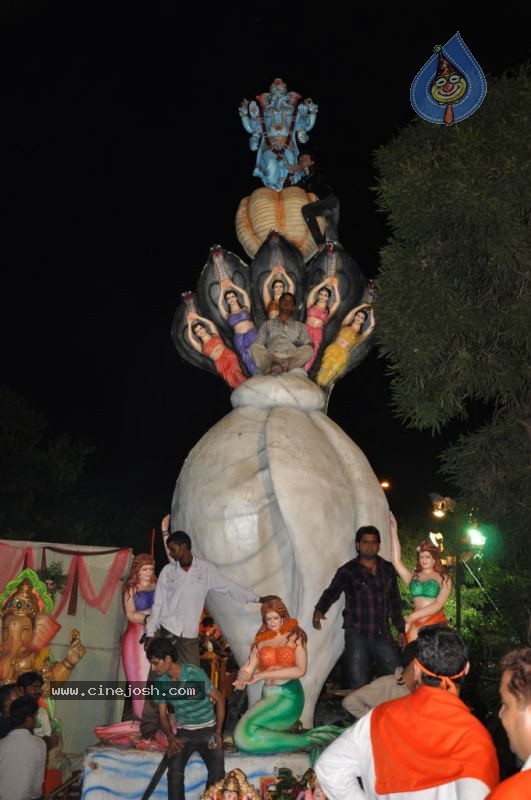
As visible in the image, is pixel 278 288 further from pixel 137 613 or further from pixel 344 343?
pixel 137 613

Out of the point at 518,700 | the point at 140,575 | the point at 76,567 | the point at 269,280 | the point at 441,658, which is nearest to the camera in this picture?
the point at 518,700

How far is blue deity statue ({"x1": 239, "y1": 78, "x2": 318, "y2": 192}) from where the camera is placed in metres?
10.3

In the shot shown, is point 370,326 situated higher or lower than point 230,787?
higher

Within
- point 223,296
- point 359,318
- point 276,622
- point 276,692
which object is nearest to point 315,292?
point 359,318

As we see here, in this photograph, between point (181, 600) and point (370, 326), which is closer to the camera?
point (181, 600)

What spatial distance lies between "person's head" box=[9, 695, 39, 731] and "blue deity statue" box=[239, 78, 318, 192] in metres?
6.38

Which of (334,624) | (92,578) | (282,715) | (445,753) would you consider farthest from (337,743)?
(92,578)

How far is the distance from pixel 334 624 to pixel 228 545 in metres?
1.17

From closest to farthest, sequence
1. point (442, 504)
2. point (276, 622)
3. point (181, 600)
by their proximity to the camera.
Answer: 1. point (276, 622)
2. point (181, 600)
3. point (442, 504)

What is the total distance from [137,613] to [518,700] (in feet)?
16.9

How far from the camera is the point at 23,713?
6.09 m

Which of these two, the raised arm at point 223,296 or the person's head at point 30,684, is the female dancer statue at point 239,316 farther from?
the person's head at point 30,684

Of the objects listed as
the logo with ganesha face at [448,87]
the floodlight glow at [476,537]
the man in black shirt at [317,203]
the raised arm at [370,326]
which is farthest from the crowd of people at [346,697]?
the floodlight glow at [476,537]

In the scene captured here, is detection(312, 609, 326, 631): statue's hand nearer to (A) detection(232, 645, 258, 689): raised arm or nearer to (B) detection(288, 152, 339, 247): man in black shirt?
(A) detection(232, 645, 258, 689): raised arm
